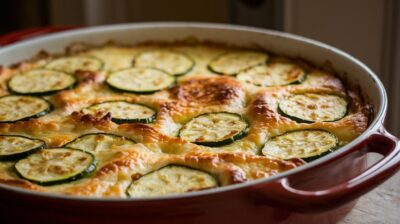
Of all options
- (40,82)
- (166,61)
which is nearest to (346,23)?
(166,61)

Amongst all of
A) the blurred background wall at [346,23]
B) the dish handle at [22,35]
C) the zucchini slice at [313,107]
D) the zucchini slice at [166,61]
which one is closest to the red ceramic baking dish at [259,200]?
the zucchini slice at [313,107]

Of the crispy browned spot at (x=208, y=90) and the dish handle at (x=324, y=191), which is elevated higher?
the dish handle at (x=324, y=191)

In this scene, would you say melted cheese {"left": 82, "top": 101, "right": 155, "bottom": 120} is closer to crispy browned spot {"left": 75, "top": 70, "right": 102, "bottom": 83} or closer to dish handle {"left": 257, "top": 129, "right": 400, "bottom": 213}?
crispy browned spot {"left": 75, "top": 70, "right": 102, "bottom": 83}

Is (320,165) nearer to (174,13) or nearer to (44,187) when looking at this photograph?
(44,187)

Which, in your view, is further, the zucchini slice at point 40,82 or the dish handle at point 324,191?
the zucchini slice at point 40,82

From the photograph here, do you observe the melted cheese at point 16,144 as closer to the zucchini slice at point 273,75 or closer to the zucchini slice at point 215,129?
the zucchini slice at point 215,129

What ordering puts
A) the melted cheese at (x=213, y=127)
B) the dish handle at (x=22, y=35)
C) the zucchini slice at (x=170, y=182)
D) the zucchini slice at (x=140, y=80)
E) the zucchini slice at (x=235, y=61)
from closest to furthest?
the zucchini slice at (x=170, y=182) < the melted cheese at (x=213, y=127) < the zucchini slice at (x=140, y=80) < the zucchini slice at (x=235, y=61) < the dish handle at (x=22, y=35)

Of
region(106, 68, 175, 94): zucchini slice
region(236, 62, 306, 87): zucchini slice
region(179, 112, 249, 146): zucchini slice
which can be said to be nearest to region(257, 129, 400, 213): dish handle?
region(179, 112, 249, 146): zucchini slice
